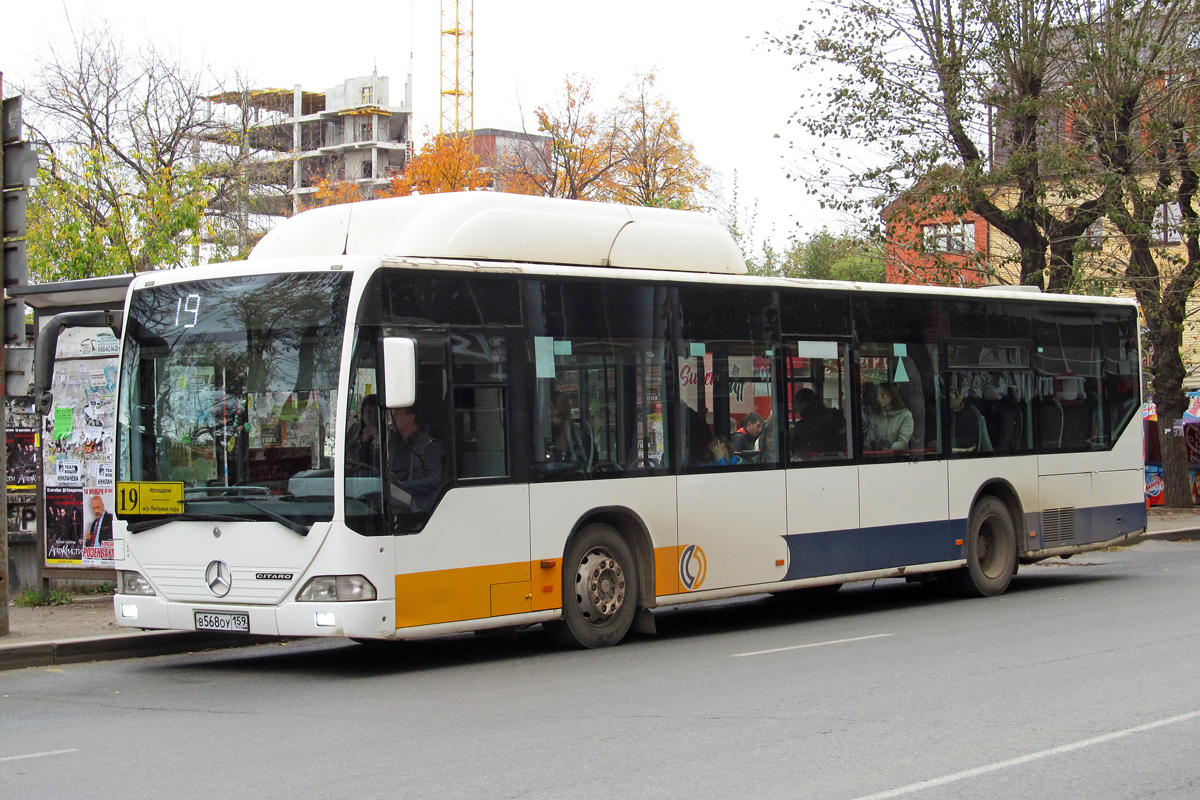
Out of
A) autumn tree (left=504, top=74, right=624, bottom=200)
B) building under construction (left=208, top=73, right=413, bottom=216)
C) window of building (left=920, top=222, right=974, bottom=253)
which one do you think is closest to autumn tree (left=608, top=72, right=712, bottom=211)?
autumn tree (left=504, top=74, right=624, bottom=200)

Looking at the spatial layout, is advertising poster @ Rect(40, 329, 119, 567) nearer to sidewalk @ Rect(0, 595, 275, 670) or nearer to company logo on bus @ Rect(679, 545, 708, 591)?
sidewalk @ Rect(0, 595, 275, 670)

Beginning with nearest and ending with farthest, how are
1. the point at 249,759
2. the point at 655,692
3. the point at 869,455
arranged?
the point at 249,759
the point at 655,692
the point at 869,455

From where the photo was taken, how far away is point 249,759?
6.86 m

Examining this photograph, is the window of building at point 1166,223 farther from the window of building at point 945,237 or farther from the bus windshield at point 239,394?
the bus windshield at point 239,394

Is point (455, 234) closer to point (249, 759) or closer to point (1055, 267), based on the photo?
point (249, 759)

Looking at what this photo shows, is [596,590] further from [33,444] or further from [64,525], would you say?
[33,444]

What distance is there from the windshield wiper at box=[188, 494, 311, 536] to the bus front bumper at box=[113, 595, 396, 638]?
52 centimetres

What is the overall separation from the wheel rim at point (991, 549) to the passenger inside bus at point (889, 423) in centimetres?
178

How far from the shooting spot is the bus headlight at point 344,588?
9.45 m

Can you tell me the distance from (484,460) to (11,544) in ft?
24.1

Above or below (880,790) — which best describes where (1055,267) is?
above

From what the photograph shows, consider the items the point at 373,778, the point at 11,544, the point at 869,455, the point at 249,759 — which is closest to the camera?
the point at 373,778

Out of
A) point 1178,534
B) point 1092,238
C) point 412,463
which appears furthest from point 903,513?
point 1092,238

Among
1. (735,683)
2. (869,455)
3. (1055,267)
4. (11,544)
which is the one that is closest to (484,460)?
(735,683)
